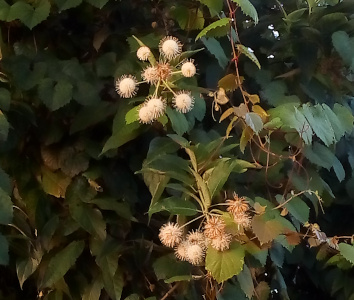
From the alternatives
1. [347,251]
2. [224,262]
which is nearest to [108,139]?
[224,262]

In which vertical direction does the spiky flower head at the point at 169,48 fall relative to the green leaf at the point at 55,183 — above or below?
above

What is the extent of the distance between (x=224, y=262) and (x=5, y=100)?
1.18ft

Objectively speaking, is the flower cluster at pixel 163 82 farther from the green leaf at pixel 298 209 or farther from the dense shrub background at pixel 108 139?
the green leaf at pixel 298 209

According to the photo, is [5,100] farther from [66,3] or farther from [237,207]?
[237,207]

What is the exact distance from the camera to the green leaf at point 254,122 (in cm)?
65

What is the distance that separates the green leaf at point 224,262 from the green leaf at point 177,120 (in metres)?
0.16

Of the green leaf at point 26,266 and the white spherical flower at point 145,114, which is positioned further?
the green leaf at point 26,266

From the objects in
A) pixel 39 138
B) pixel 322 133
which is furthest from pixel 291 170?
pixel 39 138

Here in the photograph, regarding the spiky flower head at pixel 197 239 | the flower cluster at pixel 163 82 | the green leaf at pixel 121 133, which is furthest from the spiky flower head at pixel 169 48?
the spiky flower head at pixel 197 239

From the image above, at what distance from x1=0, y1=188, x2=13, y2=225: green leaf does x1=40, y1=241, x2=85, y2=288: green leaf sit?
0.12 meters

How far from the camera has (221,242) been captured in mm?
620

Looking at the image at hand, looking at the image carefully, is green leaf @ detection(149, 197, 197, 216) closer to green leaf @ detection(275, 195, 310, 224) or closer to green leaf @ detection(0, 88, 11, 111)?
green leaf @ detection(275, 195, 310, 224)

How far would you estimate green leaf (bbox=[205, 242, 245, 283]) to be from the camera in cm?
62

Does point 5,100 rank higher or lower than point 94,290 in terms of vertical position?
higher
